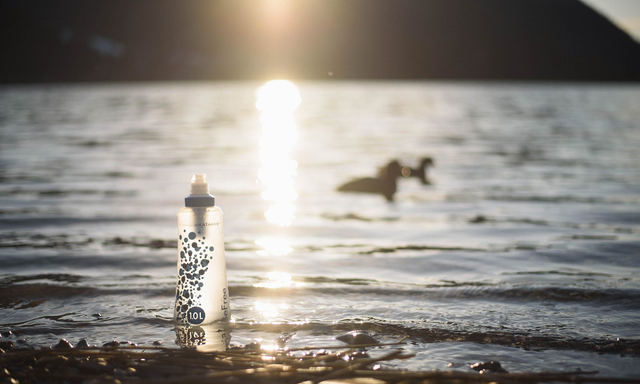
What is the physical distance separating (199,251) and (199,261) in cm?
7

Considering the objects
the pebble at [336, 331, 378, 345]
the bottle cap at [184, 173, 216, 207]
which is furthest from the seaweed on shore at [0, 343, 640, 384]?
the bottle cap at [184, 173, 216, 207]

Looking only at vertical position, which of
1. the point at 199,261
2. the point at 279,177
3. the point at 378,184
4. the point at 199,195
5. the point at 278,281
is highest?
the point at 279,177

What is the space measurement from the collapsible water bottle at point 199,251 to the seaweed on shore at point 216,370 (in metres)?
0.48

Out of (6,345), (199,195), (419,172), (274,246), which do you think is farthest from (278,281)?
(419,172)

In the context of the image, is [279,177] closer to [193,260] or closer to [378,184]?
[378,184]

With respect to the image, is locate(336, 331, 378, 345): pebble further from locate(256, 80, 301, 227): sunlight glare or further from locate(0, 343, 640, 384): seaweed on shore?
locate(256, 80, 301, 227): sunlight glare

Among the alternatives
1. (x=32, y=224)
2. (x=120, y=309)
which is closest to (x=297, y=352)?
(x=120, y=309)

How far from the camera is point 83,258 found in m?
7.34

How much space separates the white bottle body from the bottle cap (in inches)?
2.5

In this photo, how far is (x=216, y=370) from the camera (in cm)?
350

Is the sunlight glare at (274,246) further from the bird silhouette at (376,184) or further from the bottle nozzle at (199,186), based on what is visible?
the bird silhouette at (376,184)

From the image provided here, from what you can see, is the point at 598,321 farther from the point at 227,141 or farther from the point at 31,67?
the point at 31,67

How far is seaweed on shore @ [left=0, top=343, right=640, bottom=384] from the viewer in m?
3.36

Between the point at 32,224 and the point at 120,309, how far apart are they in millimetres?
5275
